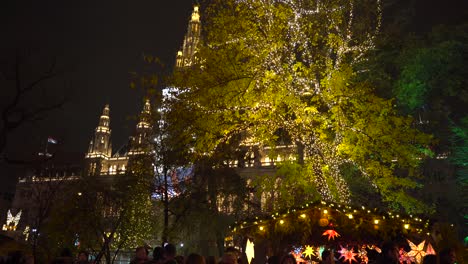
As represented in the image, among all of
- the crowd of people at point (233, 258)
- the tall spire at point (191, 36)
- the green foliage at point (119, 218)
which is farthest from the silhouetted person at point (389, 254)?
the tall spire at point (191, 36)

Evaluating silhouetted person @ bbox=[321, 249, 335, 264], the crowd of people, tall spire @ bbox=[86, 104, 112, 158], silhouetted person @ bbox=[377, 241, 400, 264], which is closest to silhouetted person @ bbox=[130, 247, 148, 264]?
the crowd of people

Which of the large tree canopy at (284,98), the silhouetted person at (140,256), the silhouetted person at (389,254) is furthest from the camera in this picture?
the large tree canopy at (284,98)

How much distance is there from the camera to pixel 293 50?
15062 millimetres

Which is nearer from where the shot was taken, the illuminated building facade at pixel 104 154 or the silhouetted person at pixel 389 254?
the silhouetted person at pixel 389 254

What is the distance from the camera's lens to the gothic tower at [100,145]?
79.3 metres

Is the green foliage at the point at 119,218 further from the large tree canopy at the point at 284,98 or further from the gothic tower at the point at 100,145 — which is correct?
the gothic tower at the point at 100,145

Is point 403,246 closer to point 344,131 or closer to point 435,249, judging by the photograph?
point 435,249

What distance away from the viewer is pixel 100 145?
266ft

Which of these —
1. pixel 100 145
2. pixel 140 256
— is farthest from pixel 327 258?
pixel 100 145

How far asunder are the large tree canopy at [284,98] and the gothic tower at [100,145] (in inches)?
2686

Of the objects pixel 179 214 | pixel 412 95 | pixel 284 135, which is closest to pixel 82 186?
pixel 179 214

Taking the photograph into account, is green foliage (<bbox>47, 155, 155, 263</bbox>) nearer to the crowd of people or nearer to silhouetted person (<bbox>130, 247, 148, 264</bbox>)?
the crowd of people

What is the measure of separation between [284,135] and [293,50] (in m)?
4.58

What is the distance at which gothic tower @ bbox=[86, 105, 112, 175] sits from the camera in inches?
3123
